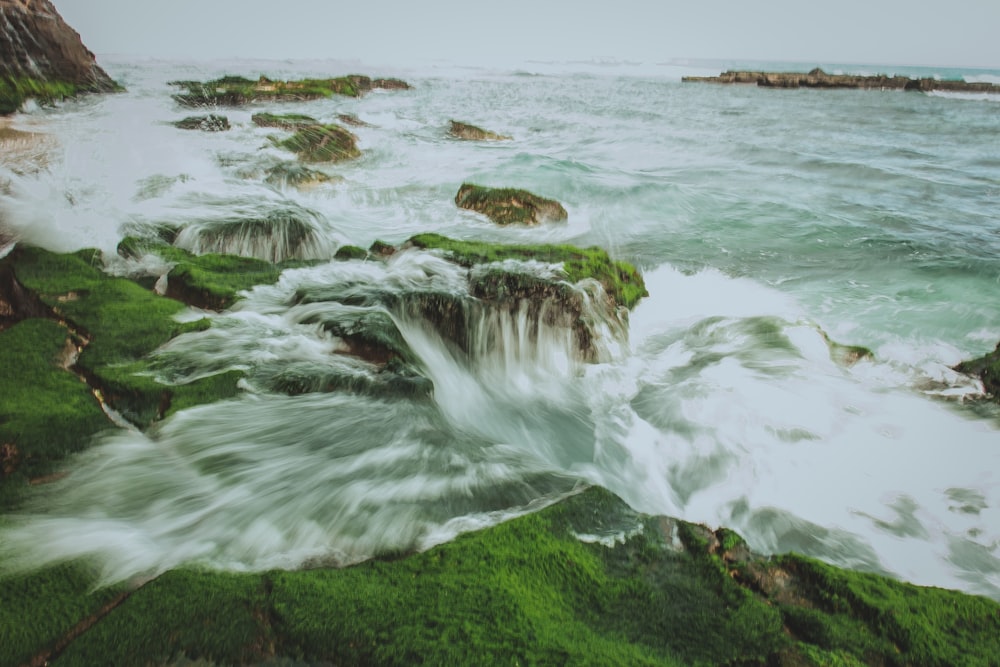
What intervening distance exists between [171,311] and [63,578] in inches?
117

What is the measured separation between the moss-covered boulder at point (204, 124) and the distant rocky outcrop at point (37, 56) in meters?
4.10

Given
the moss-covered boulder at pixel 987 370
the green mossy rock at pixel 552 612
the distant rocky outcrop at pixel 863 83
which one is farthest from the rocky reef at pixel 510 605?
the distant rocky outcrop at pixel 863 83

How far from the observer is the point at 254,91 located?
25.5m

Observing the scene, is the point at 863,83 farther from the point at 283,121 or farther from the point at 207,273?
the point at 207,273

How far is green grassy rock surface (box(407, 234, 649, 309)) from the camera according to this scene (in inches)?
234

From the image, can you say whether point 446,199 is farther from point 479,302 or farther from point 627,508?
point 627,508

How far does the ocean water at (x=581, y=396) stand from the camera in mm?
2709

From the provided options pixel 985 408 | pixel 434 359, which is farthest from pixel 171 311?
pixel 985 408

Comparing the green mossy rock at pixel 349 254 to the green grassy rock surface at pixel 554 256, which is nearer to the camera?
the green grassy rock surface at pixel 554 256

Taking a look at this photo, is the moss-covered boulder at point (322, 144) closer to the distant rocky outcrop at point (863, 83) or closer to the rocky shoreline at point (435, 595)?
the rocky shoreline at point (435, 595)

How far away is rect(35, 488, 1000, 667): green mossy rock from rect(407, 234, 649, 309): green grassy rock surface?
3943 mm

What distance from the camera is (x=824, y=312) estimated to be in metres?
7.12

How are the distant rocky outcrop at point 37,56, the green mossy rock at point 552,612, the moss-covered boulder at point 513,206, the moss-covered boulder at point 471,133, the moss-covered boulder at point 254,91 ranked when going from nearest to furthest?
the green mossy rock at point 552,612
the moss-covered boulder at point 513,206
the distant rocky outcrop at point 37,56
the moss-covered boulder at point 471,133
the moss-covered boulder at point 254,91

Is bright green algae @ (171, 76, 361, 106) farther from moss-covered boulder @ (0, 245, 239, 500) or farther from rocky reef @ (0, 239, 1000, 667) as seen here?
rocky reef @ (0, 239, 1000, 667)
